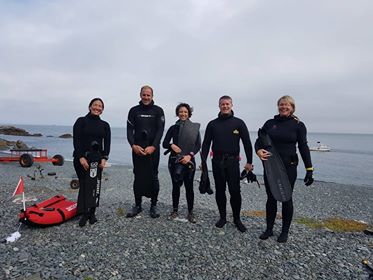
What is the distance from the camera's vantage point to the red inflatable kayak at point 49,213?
4953mm

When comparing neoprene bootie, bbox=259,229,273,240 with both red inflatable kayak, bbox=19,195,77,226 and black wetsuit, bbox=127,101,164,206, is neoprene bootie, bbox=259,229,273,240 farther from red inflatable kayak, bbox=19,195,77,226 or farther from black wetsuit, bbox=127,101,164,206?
red inflatable kayak, bbox=19,195,77,226

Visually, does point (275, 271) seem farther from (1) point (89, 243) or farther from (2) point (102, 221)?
(2) point (102, 221)

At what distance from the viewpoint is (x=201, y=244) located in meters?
4.62

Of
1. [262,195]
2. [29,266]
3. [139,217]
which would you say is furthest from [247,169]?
[262,195]

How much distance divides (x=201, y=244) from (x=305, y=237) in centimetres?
209

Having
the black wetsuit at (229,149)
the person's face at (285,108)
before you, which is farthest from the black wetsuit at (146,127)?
the person's face at (285,108)

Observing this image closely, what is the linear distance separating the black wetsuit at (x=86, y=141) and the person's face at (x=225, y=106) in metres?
2.30

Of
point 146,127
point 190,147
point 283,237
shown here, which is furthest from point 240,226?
point 146,127

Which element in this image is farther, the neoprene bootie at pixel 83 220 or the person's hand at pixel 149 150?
the person's hand at pixel 149 150

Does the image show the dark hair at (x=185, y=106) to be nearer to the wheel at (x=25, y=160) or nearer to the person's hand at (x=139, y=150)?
the person's hand at (x=139, y=150)

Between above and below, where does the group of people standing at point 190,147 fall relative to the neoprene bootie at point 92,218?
above

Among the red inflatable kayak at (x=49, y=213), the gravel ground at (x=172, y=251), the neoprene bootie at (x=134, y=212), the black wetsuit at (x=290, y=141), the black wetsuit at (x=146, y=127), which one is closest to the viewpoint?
the gravel ground at (x=172, y=251)

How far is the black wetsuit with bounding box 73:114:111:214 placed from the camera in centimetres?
516

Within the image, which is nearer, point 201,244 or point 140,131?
point 201,244
